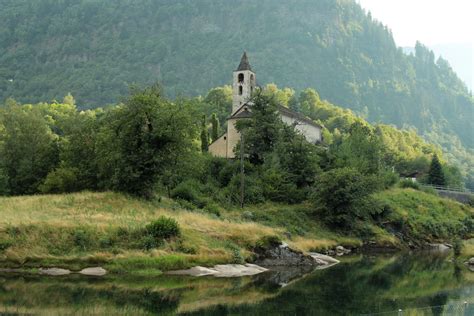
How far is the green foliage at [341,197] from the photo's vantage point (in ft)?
215

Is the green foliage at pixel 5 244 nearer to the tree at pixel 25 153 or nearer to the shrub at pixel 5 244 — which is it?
the shrub at pixel 5 244

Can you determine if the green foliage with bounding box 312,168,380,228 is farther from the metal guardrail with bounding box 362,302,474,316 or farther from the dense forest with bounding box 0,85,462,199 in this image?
the metal guardrail with bounding box 362,302,474,316

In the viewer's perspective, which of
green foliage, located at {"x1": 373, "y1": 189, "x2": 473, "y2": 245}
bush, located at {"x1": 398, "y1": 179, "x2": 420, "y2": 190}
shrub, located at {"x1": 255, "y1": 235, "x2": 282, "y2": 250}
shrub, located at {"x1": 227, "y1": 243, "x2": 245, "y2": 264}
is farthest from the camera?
bush, located at {"x1": 398, "y1": 179, "x2": 420, "y2": 190}

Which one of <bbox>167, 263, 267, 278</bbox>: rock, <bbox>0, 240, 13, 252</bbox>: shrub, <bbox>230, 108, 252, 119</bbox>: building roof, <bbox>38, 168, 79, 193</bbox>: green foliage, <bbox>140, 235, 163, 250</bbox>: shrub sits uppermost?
<bbox>230, 108, 252, 119</bbox>: building roof

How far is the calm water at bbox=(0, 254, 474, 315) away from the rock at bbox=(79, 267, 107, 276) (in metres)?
1.53

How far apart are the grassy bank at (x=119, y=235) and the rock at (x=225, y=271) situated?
73 centimetres

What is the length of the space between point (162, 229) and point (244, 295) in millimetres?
11658

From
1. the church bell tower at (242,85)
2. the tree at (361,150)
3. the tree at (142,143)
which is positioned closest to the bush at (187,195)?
the tree at (142,143)

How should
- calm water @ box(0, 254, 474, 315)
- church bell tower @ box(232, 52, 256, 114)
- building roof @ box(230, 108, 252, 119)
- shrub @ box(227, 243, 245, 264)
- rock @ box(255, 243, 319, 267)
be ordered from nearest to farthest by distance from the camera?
calm water @ box(0, 254, 474, 315) < shrub @ box(227, 243, 245, 264) < rock @ box(255, 243, 319, 267) < building roof @ box(230, 108, 252, 119) < church bell tower @ box(232, 52, 256, 114)

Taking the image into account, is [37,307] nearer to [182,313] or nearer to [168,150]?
[182,313]

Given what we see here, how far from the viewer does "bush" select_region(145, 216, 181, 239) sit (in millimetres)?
41188

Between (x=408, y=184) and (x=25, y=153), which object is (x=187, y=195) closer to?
(x=25, y=153)

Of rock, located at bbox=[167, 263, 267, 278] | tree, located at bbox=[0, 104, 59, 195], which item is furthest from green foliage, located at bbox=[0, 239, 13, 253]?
tree, located at bbox=[0, 104, 59, 195]

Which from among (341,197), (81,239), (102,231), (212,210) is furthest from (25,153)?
(341,197)
